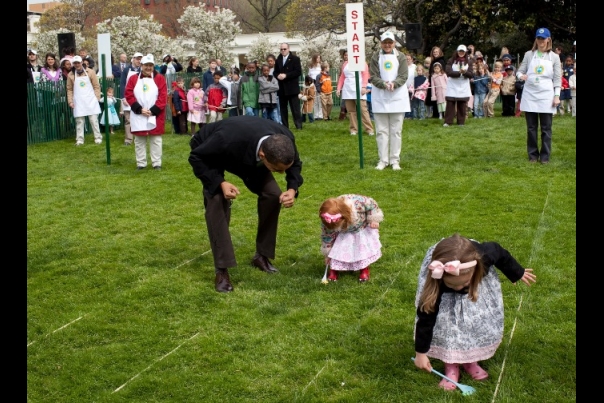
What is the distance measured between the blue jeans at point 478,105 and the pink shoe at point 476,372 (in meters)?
16.1

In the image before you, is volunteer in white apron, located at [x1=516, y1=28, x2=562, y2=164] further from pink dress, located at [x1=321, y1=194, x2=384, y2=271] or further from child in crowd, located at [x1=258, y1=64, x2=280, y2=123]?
child in crowd, located at [x1=258, y1=64, x2=280, y2=123]

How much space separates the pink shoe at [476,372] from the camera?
4.75 metres

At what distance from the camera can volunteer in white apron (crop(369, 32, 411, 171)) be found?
1201 centimetres

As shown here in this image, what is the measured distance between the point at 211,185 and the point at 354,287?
1.54m

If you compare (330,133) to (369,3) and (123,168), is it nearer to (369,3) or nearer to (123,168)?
(123,168)

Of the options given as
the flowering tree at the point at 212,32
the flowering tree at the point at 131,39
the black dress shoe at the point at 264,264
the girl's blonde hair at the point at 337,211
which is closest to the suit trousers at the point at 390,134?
the black dress shoe at the point at 264,264

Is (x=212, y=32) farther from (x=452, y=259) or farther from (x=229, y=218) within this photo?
(x=452, y=259)

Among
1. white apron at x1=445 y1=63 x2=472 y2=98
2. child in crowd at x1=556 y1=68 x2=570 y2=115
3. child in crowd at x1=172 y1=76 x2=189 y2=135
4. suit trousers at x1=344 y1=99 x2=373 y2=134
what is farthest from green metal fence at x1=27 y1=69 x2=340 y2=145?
child in crowd at x1=556 y1=68 x2=570 y2=115

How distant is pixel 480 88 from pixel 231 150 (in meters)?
14.8

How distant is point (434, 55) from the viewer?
64.8 feet

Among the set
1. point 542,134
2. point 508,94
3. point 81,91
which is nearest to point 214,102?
point 81,91

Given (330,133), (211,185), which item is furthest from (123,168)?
(211,185)

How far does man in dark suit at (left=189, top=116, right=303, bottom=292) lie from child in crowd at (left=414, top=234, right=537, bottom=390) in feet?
6.06

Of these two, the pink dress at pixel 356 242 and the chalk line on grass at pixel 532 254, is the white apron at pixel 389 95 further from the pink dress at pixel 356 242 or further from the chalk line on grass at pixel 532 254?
the pink dress at pixel 356 242
